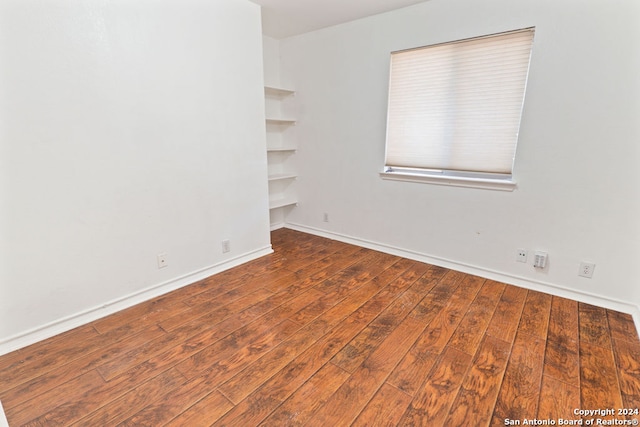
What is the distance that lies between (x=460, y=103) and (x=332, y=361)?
93.7 inches

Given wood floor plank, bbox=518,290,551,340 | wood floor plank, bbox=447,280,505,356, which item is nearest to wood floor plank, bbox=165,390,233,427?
wood floor plank, bbox=447,280,505,356

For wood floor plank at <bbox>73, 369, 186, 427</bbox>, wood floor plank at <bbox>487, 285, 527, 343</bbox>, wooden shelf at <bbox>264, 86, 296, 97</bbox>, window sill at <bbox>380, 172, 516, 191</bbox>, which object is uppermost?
wooden shelf at <bbox>264, 86, 296, 97</bbox>

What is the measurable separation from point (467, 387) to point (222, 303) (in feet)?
5.80

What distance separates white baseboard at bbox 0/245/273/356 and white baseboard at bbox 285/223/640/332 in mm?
1480

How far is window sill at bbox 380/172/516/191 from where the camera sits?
2.60m

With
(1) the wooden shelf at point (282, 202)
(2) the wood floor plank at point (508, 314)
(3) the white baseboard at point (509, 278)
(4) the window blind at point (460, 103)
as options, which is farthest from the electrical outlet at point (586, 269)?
(1) the wooden shelf at point (282, 202)

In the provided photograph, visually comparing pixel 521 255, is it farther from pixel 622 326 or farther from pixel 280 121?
pixel 280 121

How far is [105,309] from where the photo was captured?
7.39 ft

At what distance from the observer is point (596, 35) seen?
6.86ft

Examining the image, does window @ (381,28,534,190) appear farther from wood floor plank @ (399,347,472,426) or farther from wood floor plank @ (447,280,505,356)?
wood floor plank @ (399,347,472,426)

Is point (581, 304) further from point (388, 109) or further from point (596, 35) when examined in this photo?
point (388, 109)

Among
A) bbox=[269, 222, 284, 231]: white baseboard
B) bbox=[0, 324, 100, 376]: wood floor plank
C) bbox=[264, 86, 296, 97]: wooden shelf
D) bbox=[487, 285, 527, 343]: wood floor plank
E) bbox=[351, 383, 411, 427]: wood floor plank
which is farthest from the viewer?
bbox=[269, 222, 284, 231]: white baseboard

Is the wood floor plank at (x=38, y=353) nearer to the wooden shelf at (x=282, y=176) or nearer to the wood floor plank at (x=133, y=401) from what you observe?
the wood floor plank at (x=133, y=401)

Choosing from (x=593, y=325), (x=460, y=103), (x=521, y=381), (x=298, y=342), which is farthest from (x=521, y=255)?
(x=298, y=342)
